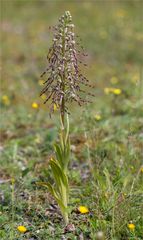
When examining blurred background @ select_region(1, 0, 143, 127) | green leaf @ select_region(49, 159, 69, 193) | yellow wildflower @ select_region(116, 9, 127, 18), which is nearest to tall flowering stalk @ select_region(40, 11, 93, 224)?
green leaf @ select_region(49, 159, 69, 193)

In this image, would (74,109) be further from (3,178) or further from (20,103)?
(3,178)

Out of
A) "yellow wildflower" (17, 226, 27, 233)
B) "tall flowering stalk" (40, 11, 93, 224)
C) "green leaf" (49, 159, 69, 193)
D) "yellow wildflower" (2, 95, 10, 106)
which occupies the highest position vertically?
"yellow wildflower" (2, 95, 10, 106)

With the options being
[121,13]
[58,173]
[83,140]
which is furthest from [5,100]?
[121,13]

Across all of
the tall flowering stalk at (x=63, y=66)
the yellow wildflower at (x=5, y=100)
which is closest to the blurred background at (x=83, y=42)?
the yellow wildflower at (x=5, y=100)

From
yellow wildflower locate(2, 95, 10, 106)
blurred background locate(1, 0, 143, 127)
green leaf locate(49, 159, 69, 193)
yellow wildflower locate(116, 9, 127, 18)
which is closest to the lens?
green leaf locate(49, 159, 69, 193)

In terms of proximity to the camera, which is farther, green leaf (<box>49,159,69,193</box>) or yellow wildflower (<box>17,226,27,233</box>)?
green leaf (<box>49,159,69,193</box>)

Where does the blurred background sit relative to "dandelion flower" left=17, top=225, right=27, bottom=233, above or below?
above

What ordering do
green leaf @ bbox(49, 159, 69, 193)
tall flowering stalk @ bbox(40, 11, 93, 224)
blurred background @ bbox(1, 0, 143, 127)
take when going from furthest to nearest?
blurred background @ bbox(1, 0, 143, 127), green leaf @ bbox(49, 159, 69, 193), tall flowering stalk @ bbox(40, 11, 93, 224)

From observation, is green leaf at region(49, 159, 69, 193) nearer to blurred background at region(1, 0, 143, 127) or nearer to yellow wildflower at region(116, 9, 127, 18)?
blurred background at region(1, 0, 143, 127)
